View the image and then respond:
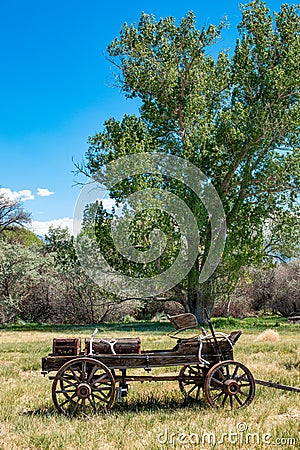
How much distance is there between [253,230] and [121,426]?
61.2 feet

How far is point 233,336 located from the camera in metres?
7.21

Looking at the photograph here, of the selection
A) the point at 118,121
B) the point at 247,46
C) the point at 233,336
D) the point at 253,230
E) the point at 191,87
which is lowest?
the point at 233,336

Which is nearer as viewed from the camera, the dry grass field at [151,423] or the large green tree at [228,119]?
the dry grass field at [151,423]

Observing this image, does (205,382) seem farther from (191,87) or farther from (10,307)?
(10,307)

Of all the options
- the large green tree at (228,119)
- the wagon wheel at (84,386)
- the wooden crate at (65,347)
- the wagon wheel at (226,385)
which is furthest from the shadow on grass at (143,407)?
the large green tree at (228,119)

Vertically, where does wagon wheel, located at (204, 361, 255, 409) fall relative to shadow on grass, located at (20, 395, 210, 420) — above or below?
above

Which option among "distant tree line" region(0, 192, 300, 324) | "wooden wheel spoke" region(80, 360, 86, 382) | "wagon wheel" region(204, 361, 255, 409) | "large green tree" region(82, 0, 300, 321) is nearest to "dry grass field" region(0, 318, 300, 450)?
"wagon wheel" region(204, 361, 255, 409)

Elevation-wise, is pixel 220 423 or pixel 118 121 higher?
pixel 118 121

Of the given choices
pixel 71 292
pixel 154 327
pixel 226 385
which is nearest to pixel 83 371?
pixel 226 385

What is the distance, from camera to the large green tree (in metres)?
22.4

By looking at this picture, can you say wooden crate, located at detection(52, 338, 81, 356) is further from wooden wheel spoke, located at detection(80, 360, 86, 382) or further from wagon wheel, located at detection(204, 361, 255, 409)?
wagon wheel, located at detection(204, 361, 255, 409)

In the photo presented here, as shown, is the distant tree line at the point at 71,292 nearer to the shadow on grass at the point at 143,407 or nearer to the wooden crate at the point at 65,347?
the shadow on grass at the point at 143,407

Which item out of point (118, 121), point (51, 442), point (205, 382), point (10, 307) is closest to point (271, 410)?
point (205, 382)

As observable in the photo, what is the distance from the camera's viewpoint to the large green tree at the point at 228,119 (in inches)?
883
